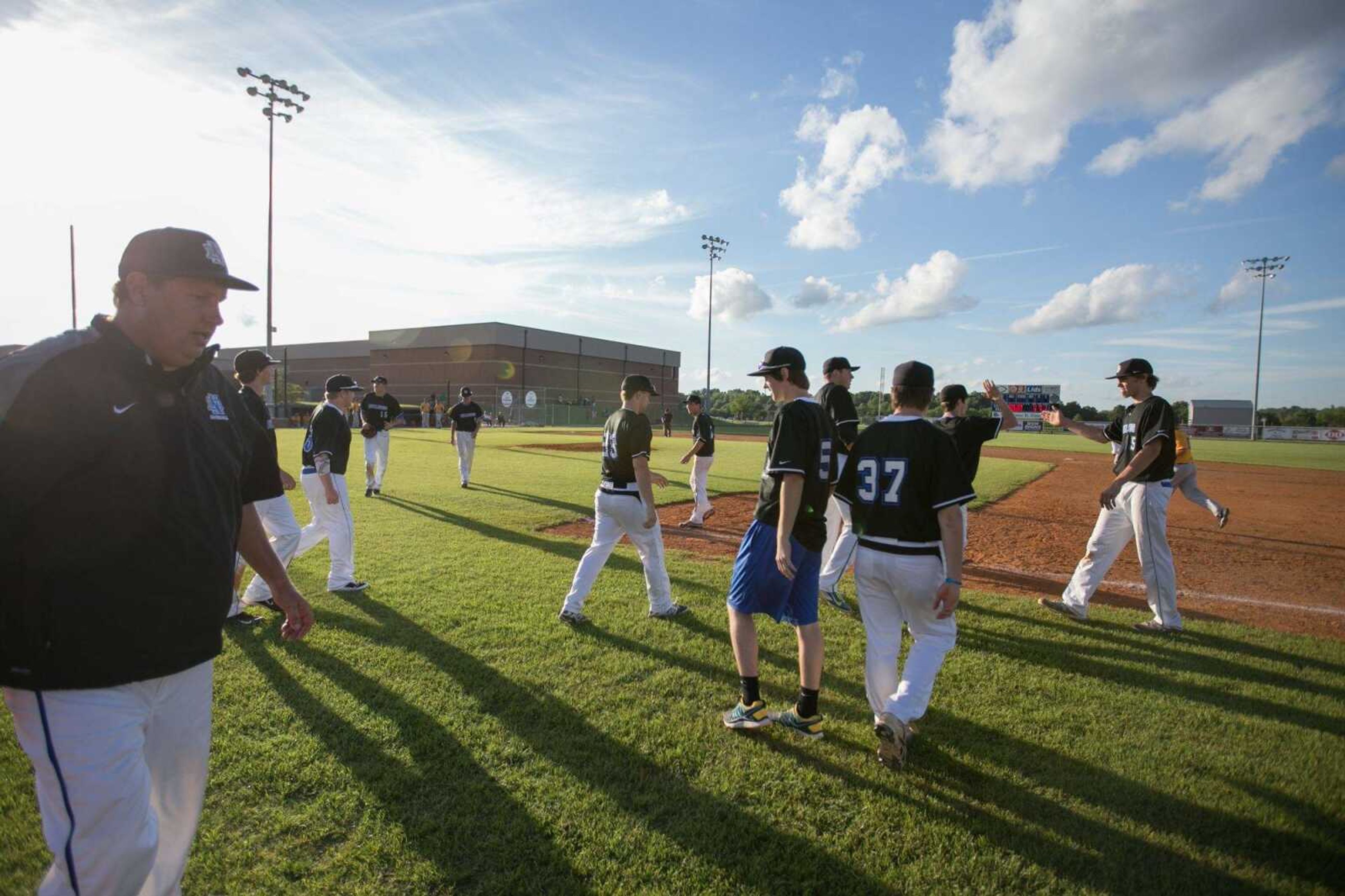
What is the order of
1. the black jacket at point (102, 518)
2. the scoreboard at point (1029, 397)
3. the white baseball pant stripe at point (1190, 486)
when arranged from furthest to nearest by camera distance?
the scoreboard at point (1029, 397) → the white baseball pant stripe at point (1190, 486) → the black jacket at point (102, 518)

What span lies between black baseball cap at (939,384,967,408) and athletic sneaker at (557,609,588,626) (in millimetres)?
3917

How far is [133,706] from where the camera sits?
191cm

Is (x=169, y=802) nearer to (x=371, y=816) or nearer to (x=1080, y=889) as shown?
(x=371, y=816)

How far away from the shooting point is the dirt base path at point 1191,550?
7043mm

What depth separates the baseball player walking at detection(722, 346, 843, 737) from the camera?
3.79 meters

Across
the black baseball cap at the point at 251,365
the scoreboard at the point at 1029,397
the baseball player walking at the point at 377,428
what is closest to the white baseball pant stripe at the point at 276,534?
the black baseball cap at the point at 251,365

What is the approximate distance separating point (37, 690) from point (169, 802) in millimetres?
587

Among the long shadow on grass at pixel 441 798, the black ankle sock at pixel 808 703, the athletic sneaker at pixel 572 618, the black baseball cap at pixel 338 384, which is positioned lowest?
the long shadow on grass at pixel 441 798

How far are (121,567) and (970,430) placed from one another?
19.5 ft

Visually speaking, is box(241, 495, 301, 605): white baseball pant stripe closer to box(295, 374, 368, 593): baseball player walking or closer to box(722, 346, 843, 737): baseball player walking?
box(295, 374, 368, 593): baseball player walking

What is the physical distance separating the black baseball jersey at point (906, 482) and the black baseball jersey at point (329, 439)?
16.7 ft

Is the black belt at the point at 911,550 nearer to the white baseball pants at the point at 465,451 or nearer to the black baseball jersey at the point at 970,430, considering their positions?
the black baseball jersey at the point at 970,430

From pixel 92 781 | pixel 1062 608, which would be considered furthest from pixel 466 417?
pixel 92 781

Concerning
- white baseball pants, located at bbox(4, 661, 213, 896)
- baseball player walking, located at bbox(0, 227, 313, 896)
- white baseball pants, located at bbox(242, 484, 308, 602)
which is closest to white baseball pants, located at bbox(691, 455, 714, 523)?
white baseball pants, located at bbox(242, 484, 308, 602)
